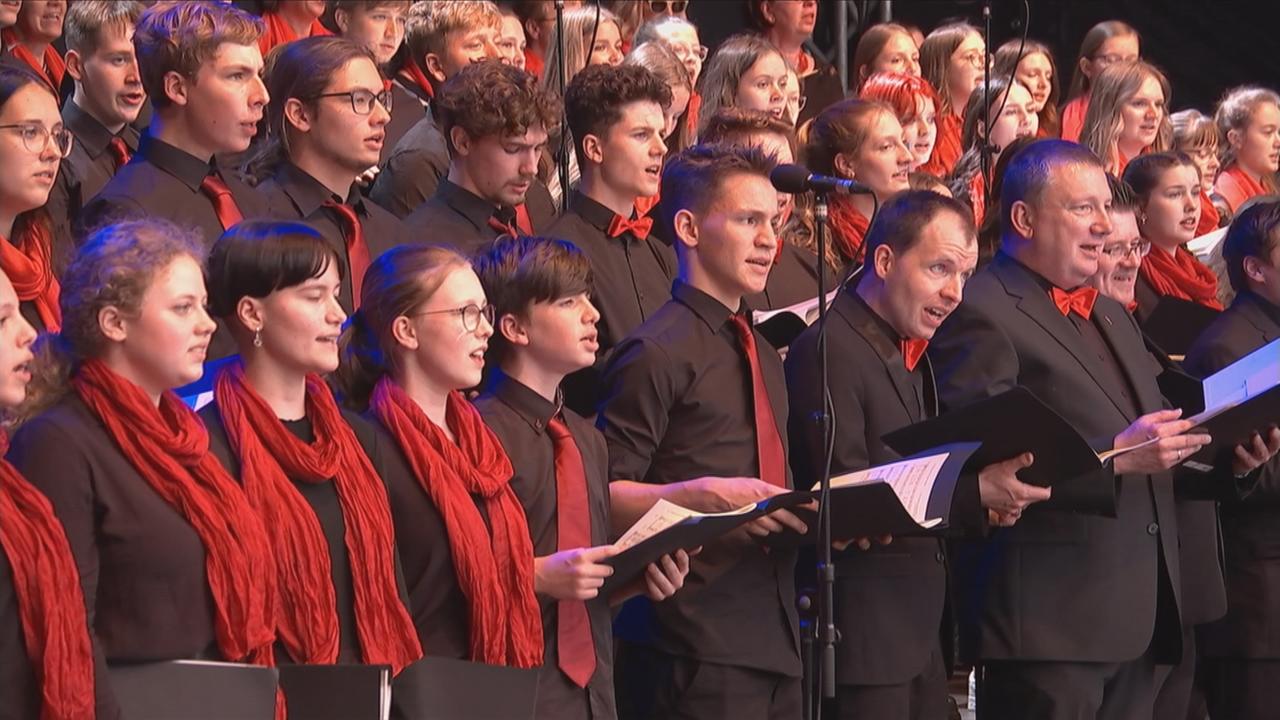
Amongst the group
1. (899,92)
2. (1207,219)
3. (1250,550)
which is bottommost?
(1250,550)

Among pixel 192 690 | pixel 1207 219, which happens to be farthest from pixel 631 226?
pixel 1207 219

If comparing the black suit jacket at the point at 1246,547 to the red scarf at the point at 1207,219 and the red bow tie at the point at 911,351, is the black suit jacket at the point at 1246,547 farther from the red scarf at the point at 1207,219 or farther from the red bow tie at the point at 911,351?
the red scarf at the point at 1207,219

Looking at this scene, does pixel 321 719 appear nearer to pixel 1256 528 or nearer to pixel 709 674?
pixel 709 674

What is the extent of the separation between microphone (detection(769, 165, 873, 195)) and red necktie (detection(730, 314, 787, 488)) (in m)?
0.36

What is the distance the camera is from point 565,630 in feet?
10.7

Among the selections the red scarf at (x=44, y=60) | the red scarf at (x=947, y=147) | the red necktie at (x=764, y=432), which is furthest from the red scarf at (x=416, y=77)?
the red necktie at (x=764, y=432)

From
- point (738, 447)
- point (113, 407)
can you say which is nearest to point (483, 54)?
point (738, 447)

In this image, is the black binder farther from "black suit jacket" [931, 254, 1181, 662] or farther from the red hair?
the red hair

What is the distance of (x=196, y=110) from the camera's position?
13.0 ft

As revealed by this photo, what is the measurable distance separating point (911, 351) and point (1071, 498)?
1.43 ft

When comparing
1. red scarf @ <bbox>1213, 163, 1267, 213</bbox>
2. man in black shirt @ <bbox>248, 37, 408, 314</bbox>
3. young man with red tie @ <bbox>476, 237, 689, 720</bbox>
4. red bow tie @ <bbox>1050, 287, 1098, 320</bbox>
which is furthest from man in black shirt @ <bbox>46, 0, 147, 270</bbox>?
red scarf @ <bbox>1213, 163, 1267, 213</bbox>

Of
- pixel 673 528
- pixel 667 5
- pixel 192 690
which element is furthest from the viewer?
pixel 667 5

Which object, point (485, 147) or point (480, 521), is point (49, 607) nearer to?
point (480, 521)

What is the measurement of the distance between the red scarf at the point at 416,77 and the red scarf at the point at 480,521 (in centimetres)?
220
